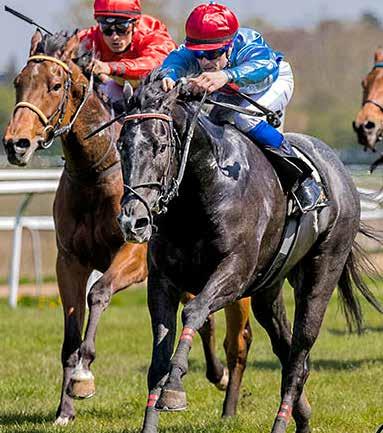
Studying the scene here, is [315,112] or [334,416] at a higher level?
[334,416]

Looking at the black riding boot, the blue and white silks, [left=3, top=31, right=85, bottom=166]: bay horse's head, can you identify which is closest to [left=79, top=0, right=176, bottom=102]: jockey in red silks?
[left=3, top=31, right=85, bottom=166]: bay horse's head

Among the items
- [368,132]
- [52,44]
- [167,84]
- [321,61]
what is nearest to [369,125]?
[368,132]

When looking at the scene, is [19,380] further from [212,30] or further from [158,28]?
[212,30]

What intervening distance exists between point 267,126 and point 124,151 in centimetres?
114

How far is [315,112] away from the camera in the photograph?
18406 millimetres

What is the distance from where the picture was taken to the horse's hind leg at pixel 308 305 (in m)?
6.06

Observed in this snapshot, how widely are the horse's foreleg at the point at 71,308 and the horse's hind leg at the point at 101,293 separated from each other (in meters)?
0.31

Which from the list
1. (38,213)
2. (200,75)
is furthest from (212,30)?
(38,213)

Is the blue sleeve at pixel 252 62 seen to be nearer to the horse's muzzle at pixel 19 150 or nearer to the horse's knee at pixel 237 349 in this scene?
the horse's muzzle at pixel 19 150

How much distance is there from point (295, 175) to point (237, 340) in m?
1.65

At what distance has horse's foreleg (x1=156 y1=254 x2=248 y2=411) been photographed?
15.7ft

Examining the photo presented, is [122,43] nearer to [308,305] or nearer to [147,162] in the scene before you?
[308,305]

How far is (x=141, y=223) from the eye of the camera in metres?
4.68

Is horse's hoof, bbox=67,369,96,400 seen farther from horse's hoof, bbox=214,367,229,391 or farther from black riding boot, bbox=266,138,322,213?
horse's hoof, bbox=214,367,229,391
